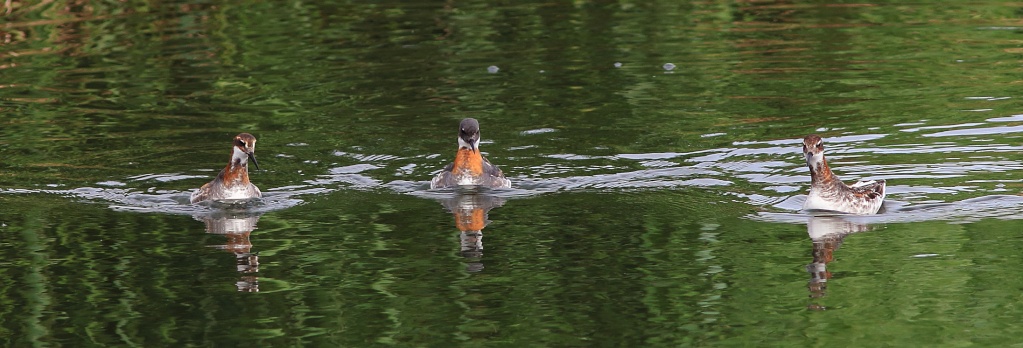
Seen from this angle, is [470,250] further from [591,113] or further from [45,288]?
[591,113]

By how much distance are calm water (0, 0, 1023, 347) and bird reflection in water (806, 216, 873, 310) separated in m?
0.04

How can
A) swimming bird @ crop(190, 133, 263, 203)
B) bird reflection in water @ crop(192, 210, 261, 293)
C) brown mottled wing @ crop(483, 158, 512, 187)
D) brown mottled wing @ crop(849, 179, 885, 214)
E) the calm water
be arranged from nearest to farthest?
the calm water
bird reflection in water @ crop(192, 210, 261, 293)
brown mottled wing @ crop(849, 179, 885, 214)
swimming bird @ crop(190, 133, 263, 203)
brown mottled wing @ crop(483, 158, 512, 187)

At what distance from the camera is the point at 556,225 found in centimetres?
1516

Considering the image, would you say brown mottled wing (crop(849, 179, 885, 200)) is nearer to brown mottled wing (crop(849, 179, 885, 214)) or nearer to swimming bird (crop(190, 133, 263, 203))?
brown mottled wing (crop(849, 179, 885, 214))

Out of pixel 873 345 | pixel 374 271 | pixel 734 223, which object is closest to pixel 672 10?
pixel 734 223

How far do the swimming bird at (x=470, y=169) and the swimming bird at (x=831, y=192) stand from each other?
3.87 m

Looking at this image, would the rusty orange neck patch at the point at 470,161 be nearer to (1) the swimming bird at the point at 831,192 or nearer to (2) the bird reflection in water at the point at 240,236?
(2) the bird reflection in water at the point at 240,236

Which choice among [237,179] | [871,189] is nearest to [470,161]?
[237,179]

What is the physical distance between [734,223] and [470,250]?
2.73 m

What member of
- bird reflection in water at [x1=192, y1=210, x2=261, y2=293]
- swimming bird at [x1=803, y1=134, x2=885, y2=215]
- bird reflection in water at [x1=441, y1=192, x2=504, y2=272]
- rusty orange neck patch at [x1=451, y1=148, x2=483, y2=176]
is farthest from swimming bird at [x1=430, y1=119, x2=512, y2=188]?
swimming bird at [x1=803, y1=134, x2=885, y2=215]

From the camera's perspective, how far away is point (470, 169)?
17.7m

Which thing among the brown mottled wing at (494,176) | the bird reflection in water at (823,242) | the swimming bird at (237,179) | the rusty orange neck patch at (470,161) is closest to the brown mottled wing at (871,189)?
the bird reflection in water at (823,242)

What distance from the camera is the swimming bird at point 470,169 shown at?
1766 centimetres

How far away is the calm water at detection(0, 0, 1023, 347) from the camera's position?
1183 centimetres
